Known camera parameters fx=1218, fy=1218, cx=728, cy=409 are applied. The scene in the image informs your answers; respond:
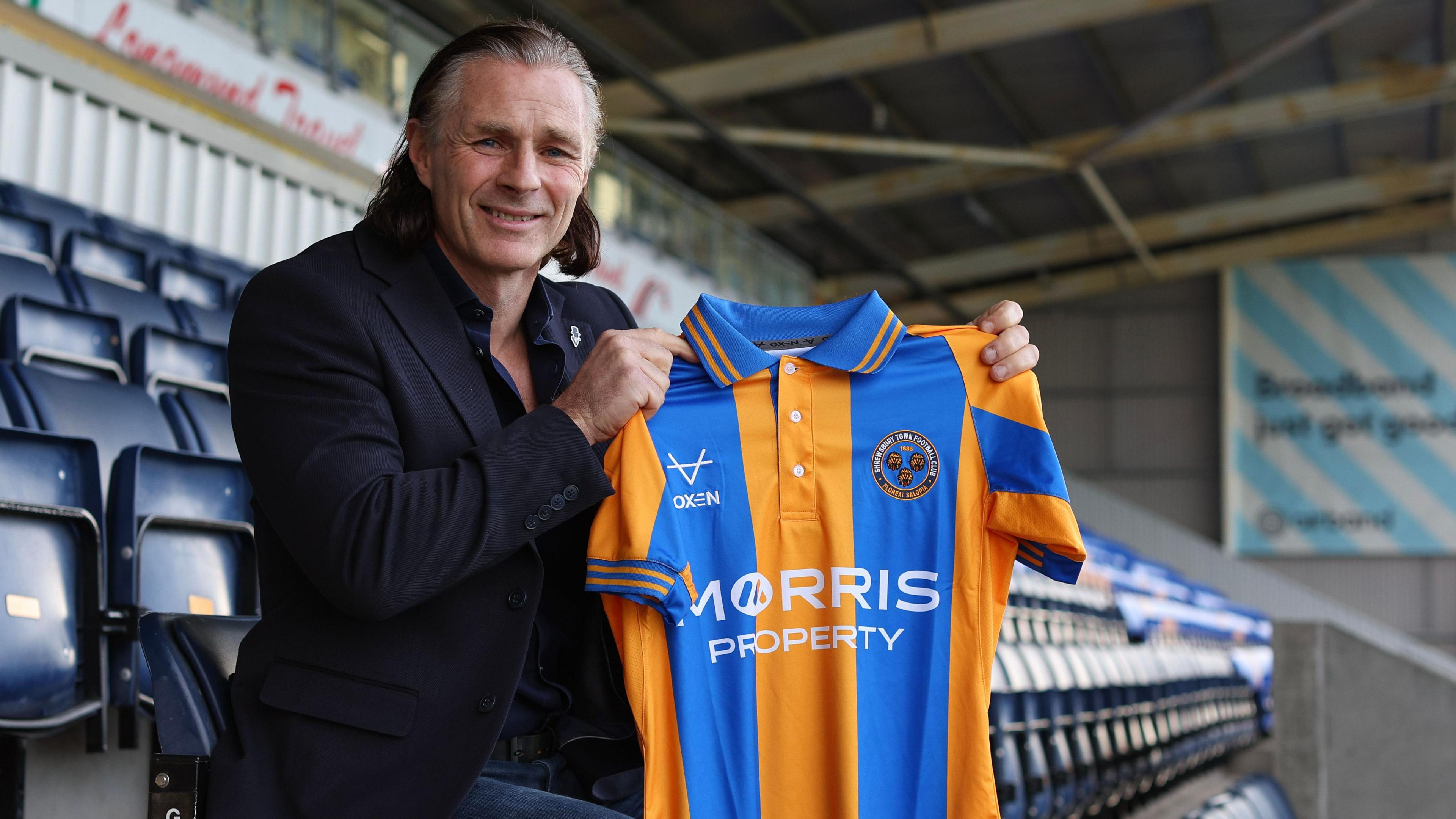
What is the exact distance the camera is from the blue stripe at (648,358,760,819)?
1.62 metres

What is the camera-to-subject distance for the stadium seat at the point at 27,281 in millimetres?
3598

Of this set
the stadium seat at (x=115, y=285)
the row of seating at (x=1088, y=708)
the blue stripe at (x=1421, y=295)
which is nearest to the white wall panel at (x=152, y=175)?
the stadium seat at (x=115, y=285)

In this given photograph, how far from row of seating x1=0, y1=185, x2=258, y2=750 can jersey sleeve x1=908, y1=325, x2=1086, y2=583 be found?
1.48 m

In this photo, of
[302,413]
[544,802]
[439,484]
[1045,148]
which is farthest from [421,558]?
[1045,148]

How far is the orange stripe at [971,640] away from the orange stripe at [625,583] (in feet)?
1.43

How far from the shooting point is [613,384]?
4.92 ft

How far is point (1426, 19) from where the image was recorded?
35.4 feet

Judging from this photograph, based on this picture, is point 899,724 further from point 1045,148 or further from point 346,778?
point 1045,148

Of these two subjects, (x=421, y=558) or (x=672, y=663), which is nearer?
(x=421, y=558)

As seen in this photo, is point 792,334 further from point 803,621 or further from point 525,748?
point 525,748

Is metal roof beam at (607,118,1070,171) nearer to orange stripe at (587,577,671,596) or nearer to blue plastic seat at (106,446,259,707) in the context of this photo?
blue plastic seat at (106,446,259,707)

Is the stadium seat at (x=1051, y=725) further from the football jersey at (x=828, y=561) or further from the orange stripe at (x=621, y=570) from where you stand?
the orange stripe at (x=621, y=570)

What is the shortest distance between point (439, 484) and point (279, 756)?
0.34 meters

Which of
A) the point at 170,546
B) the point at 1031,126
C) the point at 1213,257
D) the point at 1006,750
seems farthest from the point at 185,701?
the point at 1213,257
